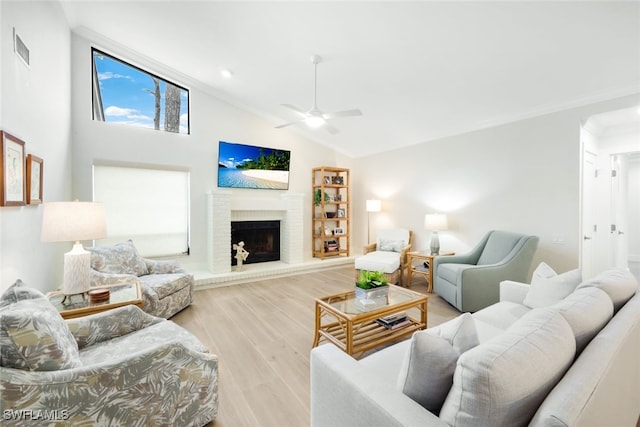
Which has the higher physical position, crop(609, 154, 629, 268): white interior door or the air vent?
the air vent

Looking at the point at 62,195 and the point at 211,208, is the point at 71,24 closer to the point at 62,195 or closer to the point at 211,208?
the point at 62,195

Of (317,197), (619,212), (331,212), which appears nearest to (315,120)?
(317,197)

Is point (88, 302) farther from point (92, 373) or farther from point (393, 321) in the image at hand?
point (393, 321)

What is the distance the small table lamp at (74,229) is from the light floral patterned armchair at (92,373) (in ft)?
1.78

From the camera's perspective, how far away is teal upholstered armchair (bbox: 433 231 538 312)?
126 inches

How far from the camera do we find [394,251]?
16.4 ft

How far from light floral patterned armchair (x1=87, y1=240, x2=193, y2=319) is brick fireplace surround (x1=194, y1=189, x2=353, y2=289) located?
0.82 m

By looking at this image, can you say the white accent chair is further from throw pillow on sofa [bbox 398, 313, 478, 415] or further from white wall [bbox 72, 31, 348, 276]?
throw pillow on sofa [bbox 398, 313, 478, 415]

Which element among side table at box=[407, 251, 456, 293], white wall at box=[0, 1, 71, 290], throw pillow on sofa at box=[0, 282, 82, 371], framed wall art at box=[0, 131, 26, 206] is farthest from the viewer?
side table at box=[407, 251, 456, 293]

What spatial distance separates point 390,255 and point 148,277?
11.5 feet

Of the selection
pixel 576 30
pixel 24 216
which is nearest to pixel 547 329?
pixel 576 30

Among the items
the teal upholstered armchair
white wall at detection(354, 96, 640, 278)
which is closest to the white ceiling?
white wall at detection(354, 96, 640, 278)

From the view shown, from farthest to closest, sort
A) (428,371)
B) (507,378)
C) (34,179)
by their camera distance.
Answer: (34,179) → (428,371) → (507,378)

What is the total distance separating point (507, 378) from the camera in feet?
2.52
